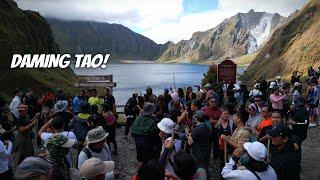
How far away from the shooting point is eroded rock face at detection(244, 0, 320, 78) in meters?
49.0

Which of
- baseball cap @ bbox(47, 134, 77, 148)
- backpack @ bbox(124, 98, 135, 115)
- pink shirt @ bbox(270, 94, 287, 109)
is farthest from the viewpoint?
backpack @ bbox(124, 98, 135, 115)

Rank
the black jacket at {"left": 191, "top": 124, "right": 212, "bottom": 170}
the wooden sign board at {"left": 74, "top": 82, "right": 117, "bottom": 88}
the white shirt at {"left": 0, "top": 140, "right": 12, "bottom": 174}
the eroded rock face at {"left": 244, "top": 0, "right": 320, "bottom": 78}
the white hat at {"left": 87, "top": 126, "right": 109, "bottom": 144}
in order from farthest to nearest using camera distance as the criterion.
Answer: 1. the eroded rock face at {"left": 244, "top": 0, "right": 320, "bottom": 78}
2. the wooden sign board at {"left": 74, "top": 82, "right": 117, "bottom": 88}
3. the black jacket at {"left": 191, "top": 124, "right": 212, "bottom": 170}
4. the white shirt at {"left": 0, "top": 140, "right": 12, "bottom": 174}
5. the white hat at {"left": 87, "top": 126, "right": 109, "bottom": 144}

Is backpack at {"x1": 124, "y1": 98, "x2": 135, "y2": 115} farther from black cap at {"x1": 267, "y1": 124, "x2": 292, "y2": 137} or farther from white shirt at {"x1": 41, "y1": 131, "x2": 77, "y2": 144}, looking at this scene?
black cap at {"x1": 267, "y1": 124, "x2": 292, "y2": 137}

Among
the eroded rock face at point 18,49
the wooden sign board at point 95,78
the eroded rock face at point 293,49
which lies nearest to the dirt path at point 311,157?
the wooden sign board at point 95,78

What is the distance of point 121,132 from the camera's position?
16562 millimetres

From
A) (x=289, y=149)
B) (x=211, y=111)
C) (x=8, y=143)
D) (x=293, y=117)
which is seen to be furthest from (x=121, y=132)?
(x=289, y=149)

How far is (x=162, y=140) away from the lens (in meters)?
7.57

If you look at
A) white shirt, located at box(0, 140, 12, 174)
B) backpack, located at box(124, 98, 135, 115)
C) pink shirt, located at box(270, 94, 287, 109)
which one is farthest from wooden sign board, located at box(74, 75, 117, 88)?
white shirt, located at box(0, 140, 12, 174)

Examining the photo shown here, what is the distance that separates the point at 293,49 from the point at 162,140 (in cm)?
4804

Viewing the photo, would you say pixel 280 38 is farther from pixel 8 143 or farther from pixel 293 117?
pixel 8 143

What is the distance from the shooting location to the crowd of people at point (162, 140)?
4.59 m

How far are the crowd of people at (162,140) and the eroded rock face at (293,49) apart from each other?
36105 mm

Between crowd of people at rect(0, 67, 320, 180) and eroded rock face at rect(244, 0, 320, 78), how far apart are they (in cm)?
3611

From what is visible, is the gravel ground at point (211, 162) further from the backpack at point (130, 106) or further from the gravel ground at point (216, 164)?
the backpack at point (130, 106)
